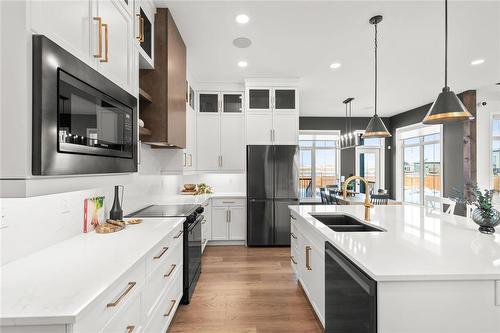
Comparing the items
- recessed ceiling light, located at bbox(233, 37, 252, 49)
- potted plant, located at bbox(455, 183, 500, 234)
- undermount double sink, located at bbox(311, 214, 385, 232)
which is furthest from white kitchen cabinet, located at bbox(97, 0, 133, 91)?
potted plant, located at bbox(455, 183, 500, 234)

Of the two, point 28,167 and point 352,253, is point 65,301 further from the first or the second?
point 352,253

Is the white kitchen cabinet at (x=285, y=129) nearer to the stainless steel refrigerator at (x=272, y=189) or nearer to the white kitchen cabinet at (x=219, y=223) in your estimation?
the stainless steel refrigerator at (x=272, y=189)

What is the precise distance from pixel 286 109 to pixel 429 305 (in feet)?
12.4

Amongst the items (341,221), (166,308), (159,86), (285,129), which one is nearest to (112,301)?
(166,308)

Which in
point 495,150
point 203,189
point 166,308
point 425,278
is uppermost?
point 495,150

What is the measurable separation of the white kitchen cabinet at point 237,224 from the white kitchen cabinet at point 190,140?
42.1 inches

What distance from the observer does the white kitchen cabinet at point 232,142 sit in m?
4.66

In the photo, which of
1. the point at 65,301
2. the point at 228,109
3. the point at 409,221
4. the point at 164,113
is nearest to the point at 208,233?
the point at 228,109

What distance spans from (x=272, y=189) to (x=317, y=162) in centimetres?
353

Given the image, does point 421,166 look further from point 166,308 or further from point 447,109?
point 166,308

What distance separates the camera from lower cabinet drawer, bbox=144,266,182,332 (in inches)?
64.7

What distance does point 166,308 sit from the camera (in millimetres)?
1918

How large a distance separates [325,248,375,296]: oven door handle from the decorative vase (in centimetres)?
111

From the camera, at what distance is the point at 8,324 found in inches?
31.3
